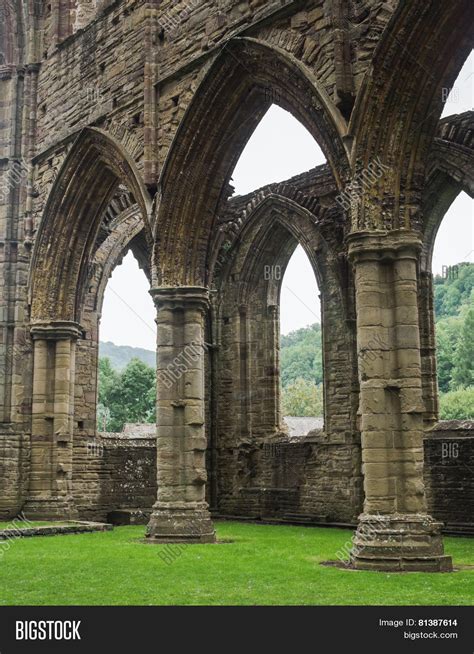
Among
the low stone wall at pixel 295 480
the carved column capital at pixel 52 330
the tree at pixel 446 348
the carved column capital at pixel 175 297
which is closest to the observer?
the carved column capital at pixel 175 297

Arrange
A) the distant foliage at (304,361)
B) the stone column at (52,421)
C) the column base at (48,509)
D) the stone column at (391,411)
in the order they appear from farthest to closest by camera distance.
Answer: the distant foliage at (304,361)
the stone column at (52,421)
the column base at (48,509)
the stone column at (391,411)

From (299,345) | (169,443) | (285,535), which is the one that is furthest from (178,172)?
(299,345)

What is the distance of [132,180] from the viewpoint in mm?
12672

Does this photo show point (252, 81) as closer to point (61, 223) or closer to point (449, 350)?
point (61, 223)

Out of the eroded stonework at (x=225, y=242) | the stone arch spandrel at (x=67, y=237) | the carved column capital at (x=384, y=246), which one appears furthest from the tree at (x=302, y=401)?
the carved column capital at (x=384, y=246)

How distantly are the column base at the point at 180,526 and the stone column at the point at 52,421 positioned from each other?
3576 mm

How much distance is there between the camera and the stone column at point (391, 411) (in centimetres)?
819

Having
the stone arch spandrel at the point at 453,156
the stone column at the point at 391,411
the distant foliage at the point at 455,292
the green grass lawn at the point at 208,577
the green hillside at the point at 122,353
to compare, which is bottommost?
the green grass lawn at the point at 208,577

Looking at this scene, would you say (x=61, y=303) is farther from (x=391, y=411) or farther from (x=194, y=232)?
(x=391, y=411)

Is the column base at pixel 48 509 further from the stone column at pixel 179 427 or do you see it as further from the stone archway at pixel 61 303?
the stone column at pixel 179 427

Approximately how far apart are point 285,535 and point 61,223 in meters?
6.47

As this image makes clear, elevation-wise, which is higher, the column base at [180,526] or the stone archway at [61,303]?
the stone archway at [61,303]

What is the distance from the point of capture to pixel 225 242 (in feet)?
58.0

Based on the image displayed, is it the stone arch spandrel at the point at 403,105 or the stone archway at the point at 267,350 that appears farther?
the stone archway at the point at 267,350
